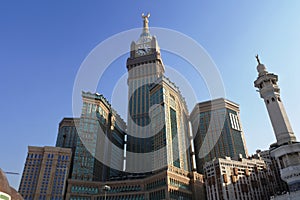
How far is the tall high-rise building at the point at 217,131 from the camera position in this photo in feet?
508

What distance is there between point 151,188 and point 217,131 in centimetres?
7414

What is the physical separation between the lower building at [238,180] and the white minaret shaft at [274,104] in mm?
39247

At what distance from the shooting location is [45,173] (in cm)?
11644

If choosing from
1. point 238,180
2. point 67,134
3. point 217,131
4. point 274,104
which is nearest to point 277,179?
point 238,180

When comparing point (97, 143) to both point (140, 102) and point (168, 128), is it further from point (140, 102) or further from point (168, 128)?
point (140, 102)

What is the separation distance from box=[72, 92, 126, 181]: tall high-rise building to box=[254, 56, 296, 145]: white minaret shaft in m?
92.9

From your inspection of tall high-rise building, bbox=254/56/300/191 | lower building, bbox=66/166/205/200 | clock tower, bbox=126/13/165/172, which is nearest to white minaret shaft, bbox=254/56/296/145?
tall high-rise building, bbox=254/56/300/191

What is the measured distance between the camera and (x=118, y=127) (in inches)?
7146

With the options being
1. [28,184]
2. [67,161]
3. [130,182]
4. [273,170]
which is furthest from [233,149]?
[28,184]

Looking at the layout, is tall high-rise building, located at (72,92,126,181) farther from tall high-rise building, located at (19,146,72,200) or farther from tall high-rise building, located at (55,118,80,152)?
tall high-rise building, located at (55,118,80,152)

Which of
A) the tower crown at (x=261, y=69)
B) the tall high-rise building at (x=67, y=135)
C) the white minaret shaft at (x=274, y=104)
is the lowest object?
the white minaret shaft at (x=274, y=104)

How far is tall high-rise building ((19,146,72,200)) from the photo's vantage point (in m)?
111

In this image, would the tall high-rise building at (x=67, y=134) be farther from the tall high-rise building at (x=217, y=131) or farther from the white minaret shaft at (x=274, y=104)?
the white minaret shaft at (x=274, y=104)

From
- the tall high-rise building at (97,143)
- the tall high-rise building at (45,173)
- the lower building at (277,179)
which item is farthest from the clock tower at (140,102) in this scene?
the lower building at (277,179)
